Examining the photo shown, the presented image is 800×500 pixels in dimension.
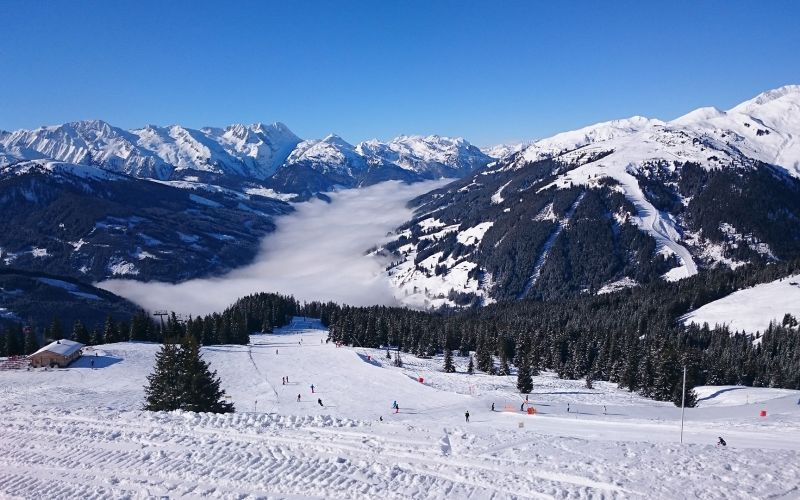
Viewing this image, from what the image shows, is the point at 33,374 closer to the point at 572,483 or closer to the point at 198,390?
the point at 198,390

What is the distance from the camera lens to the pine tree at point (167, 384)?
3731 cm

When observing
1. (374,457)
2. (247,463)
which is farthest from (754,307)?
(247,463)

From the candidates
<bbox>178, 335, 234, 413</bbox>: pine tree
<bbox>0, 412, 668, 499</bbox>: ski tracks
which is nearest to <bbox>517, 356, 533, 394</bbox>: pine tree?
<bbox>0, 412, 668, 499</bbox>: ski tracks

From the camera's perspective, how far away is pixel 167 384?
3781 centimetres

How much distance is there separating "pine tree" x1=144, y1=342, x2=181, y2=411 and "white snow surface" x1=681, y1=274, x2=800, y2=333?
5611 inches

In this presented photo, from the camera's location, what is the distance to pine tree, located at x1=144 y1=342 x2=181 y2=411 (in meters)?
37.3

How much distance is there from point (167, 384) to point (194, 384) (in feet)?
6.92

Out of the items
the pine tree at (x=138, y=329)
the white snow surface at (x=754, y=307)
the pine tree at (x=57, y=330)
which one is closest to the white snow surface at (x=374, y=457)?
the pine tree at (x=57, y=330)

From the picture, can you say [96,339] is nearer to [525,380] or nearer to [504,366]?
[504,366]

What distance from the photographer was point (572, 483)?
20.9m

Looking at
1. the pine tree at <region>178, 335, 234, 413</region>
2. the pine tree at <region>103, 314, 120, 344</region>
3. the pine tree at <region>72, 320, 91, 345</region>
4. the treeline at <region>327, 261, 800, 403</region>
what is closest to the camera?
the pine tree at <region>178, 335, 234, 413</region>

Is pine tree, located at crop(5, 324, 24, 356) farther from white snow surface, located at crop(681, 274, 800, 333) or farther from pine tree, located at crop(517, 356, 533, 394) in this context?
white snow surface, located at crop(681, 274, 800, 333)

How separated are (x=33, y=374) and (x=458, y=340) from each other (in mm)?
87922

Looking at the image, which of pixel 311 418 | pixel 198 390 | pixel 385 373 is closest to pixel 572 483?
pixel 311 418
